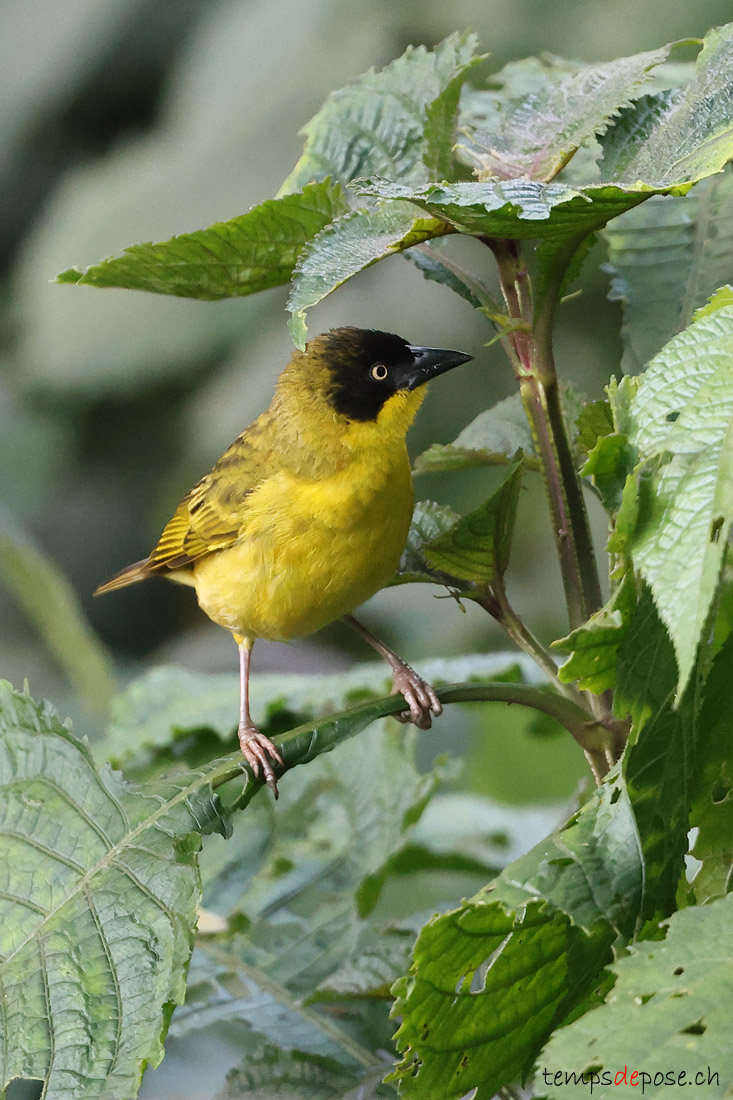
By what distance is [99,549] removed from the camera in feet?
11.7

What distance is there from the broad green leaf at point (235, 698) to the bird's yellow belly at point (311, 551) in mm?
89

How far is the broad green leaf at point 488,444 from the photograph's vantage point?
3.85ft

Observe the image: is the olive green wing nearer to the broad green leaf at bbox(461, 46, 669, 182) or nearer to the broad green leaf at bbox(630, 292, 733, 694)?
the broad green leaf at bbox(461, 46, 669, 182)

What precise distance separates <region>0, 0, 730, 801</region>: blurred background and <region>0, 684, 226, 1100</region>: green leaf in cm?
159

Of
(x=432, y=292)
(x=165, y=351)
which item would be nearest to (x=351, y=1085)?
(x=432, y=292)

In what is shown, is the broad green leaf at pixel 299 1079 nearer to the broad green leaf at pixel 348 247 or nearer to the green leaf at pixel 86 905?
the green leaf at pixel 86 905

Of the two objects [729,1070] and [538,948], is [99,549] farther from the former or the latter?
[729,1070]

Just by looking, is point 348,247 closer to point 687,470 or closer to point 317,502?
point 687,470

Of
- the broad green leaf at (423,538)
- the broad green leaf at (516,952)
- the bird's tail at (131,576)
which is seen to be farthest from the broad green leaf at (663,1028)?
the bird's tail at (131,576)

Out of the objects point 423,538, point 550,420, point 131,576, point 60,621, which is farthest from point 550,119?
point 60,621

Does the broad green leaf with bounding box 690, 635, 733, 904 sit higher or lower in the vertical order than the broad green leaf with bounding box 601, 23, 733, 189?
lower

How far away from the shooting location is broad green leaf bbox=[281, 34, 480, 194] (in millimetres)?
1107

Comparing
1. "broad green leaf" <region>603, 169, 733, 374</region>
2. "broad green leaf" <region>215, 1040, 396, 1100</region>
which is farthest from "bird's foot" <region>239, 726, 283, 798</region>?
"broad green leaf" <region>603, 169, 733, 374</region>

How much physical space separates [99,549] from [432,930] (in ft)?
9.60
